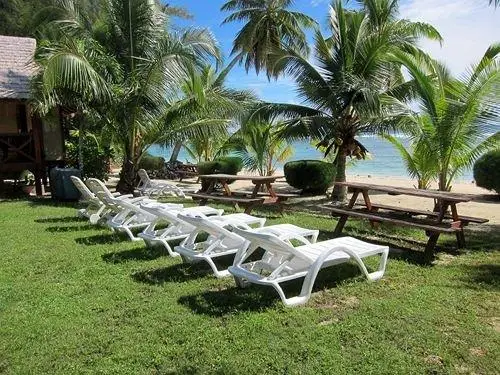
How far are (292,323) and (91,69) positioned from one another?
8.89 meters

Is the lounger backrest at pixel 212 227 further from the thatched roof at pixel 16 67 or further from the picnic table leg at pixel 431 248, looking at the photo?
the thatched roof at pixel 16 67

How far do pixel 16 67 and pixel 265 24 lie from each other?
13.2m

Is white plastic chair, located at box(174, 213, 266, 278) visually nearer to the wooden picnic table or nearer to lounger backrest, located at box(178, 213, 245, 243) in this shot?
lounger backrest, located at box(178, 213, 245, 243)

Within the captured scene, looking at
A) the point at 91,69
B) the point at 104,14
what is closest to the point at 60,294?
the point at 91,69

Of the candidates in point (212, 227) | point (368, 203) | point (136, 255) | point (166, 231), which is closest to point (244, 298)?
point (212, 227)

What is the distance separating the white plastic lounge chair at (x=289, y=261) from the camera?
4422mm

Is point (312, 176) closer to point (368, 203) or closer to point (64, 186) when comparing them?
point (368, 203)

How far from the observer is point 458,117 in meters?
8.24

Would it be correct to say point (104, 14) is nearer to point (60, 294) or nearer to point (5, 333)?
point (60, 294)

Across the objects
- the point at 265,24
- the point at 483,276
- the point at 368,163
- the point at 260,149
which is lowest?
the point at 368,163

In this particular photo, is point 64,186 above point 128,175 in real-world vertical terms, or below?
below

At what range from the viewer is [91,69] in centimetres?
1096

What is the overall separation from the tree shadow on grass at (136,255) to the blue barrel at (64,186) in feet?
20.9

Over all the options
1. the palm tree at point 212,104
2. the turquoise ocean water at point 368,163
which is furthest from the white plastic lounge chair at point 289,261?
the palm tree at point 212,104
